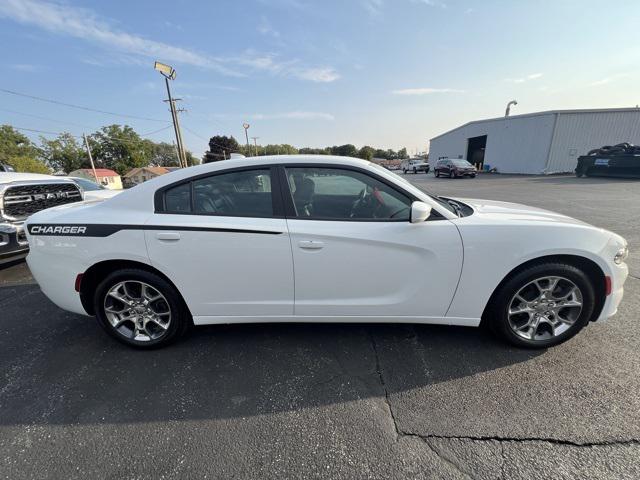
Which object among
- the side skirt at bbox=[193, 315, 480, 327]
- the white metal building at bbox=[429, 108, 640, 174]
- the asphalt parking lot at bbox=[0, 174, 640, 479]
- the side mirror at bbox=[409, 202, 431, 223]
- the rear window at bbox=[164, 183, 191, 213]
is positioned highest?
the white metal building at bbox=[429, 108, 640, 174]

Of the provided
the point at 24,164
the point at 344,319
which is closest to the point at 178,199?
the point at 344,319

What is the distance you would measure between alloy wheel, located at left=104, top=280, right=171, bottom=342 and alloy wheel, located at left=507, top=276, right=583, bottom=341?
9.38 feet

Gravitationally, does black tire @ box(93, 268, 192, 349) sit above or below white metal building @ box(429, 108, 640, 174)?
below

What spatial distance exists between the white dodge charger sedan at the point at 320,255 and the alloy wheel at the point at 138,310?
0.01 m

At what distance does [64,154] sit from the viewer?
194 ft

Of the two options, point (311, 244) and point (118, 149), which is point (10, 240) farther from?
point (118, 149)

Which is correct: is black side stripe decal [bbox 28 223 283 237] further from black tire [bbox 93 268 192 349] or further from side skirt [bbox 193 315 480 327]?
side skirt [bbox 193 315 480 327]

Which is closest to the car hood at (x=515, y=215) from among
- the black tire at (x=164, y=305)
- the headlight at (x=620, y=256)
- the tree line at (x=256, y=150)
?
the headlight at (x=620, y=256)

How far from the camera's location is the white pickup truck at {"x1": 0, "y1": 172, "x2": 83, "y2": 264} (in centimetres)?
383

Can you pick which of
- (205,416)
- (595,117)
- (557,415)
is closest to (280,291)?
(205,416)

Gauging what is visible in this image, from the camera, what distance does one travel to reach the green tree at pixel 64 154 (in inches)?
2303

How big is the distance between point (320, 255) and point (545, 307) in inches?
73.2

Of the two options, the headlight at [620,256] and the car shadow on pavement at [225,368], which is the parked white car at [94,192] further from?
the headlight at [620,256]

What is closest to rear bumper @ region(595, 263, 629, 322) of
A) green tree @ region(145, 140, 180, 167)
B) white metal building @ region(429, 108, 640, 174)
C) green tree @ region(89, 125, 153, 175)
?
white metal building @ region(429, 108, 640, 174)
